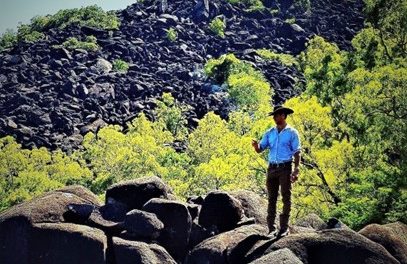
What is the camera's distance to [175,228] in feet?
46.9

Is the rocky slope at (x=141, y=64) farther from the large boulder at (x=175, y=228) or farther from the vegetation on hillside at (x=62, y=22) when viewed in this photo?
the large boulder at (x=175, y=228)

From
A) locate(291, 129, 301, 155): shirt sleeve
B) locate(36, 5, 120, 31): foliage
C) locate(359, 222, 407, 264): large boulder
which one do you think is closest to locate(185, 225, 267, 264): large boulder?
locate(291, 129, 301, 155): shirt sleeve

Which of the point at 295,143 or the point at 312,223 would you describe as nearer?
the point at 295,143

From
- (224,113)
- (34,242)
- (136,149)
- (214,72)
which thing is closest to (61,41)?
(214,72)

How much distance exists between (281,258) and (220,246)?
6.85 feet

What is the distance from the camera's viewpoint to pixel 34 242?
44.6ft

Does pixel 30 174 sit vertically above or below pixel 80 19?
below

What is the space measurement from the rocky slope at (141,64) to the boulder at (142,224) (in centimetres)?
6393

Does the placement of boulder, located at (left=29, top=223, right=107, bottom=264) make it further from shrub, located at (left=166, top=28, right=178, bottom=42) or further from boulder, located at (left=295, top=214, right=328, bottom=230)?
shrub, located at (left=166, top=28, right=178, bottom=42)

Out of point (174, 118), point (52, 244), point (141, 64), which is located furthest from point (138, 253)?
point (141, 64)

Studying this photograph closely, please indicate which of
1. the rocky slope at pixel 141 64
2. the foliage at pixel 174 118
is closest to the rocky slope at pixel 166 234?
the foliage at pixel 174 118

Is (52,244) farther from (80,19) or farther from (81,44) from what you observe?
(80,19)

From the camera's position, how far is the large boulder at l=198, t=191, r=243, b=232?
14.6m

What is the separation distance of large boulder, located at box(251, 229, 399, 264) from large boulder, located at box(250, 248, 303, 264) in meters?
0.51
